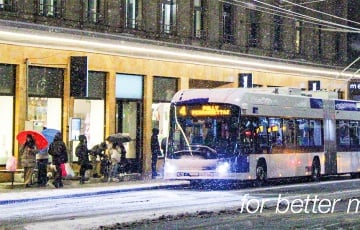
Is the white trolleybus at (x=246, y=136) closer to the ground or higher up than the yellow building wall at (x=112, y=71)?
closer to the ground

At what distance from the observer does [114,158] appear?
31.0 meters

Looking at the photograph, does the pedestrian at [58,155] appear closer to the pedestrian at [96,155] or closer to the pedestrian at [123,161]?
the pedestrian at [96,155]

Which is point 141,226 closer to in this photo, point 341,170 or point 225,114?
point 225,114

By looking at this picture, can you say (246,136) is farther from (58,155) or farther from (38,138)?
(38,138)

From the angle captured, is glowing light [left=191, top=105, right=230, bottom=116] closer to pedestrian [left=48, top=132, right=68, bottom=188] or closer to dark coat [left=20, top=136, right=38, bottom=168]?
pedestrian [left=48, top=132, right=68, bottom=188]

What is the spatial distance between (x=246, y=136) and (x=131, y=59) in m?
9.44

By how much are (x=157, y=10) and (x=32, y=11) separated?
7450 millimetres

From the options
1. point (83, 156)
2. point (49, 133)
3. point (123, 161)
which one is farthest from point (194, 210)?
point (123, 161)

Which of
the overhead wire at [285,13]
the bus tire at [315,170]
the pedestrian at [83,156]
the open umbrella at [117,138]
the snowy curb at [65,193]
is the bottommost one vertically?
the snowy curb at [65,193]

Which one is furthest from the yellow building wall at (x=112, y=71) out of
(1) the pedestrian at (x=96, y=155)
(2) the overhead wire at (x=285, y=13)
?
(2) the overhead wire at (x=285, y=13)

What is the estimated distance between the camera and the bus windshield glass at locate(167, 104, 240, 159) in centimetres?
2822

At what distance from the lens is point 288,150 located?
31.6 meters

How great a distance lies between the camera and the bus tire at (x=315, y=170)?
33.6 metres

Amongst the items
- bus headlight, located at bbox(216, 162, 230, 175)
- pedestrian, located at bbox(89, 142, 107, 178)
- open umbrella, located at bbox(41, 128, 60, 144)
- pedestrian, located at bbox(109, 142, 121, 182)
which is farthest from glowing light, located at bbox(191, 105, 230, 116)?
open umbrella, located at bbox(41, 128, 60, 144)
